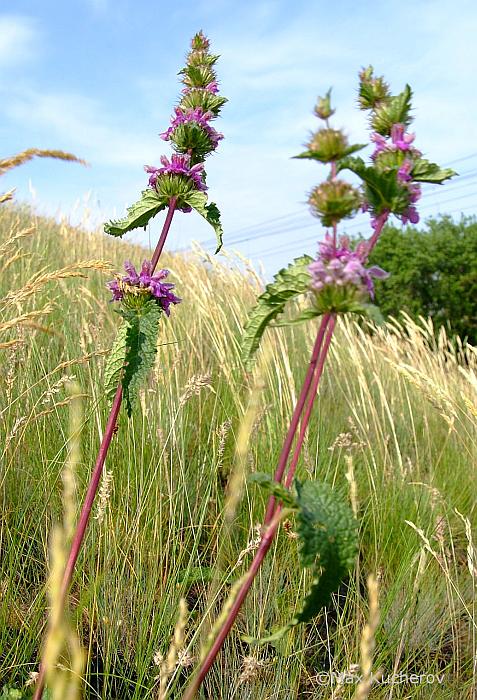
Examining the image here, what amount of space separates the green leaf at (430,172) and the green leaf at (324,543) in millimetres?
488

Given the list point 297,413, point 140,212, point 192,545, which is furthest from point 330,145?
point 192,545

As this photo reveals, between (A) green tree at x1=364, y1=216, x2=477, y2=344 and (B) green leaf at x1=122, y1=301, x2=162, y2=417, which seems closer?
(B) green leaf at x1=122, y1=301, x2=162, y2=417

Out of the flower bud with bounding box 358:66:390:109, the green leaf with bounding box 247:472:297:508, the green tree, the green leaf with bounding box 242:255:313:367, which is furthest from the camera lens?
the green tree

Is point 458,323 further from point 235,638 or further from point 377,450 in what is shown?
point 235,638

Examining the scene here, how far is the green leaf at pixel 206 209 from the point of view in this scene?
1.21 metres

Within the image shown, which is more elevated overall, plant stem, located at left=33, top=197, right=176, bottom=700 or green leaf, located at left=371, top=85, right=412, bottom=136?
green leaf, located at left=371, top=85, right=412, bottom=136

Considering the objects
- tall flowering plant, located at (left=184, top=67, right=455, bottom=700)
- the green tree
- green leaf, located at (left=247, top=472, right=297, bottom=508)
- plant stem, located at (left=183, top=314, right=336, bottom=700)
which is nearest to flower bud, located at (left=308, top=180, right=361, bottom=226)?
tall flowering plant, located at (left=184, top=67, right=455, bottom=700)

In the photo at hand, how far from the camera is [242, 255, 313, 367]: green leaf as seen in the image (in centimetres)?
93

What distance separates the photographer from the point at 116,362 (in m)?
1.17

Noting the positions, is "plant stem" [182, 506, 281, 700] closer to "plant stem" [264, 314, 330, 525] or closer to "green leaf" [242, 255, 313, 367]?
"plant stem" [264, 314, 330, 525]

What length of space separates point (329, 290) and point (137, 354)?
0.41m

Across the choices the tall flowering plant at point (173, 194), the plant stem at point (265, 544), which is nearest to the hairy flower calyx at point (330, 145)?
the plant stem at point (265, 544)

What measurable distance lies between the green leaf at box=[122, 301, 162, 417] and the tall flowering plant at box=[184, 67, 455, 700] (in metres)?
0.23

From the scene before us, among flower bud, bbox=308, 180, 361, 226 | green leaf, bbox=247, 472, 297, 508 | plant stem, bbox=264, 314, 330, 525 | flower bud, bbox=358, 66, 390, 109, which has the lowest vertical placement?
green leaf, bbox=247, 472, 297, 508
